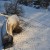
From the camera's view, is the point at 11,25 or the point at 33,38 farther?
the point at 11,25

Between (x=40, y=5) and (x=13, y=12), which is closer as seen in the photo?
(x=13, y=12)

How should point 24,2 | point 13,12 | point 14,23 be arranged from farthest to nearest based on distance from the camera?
point 24,2
point 13,12
point 14,23

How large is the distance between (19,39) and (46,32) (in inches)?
47.8

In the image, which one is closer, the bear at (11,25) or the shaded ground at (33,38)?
the shaded ground at (33,38)

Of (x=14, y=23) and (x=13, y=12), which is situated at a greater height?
(x=14, y=23)

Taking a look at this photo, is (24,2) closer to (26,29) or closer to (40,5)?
(40,5)

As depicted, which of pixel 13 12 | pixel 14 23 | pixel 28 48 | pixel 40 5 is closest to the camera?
pixel 28 48

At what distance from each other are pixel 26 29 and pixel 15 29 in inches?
20.0

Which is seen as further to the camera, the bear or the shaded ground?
the bear

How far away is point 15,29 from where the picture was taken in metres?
8.18

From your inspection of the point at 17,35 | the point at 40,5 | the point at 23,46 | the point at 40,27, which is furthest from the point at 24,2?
the point at 23,46

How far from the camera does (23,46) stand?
20.7ft

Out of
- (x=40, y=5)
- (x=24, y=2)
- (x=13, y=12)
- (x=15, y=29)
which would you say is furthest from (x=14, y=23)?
(x=24, y=2)

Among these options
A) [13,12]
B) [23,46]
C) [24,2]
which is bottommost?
[24,2]
